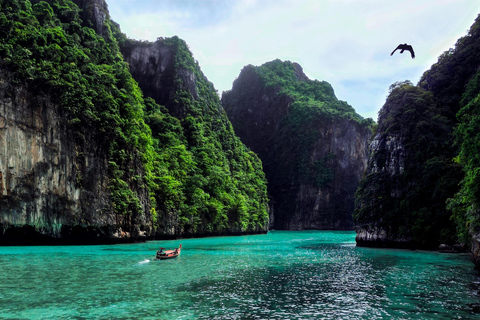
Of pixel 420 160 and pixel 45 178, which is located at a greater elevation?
pixel 420 160

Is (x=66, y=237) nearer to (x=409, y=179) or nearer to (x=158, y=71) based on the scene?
(x=409, y=179)

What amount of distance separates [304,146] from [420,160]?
313 feet

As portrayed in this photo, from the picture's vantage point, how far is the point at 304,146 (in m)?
137

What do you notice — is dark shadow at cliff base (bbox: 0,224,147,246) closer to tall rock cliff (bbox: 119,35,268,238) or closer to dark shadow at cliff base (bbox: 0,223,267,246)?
dark shadow at cliff base (bbox: 0,223,267,246)

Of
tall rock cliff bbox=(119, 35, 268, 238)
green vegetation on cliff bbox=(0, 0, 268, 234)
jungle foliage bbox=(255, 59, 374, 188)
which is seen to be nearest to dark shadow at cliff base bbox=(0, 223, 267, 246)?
green vegetation on cliff bbox=(0, 0, 268, 234)

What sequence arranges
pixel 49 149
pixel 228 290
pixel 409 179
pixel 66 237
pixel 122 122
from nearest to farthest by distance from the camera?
pixel 228 290
pixel 49 149
pixel 66 237
pixel 409 179
pixel 122 122

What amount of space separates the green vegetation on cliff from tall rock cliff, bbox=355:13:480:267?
1045 inches

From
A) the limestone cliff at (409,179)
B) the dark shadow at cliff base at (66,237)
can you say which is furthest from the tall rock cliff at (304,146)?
the dark shadow at cliff base at (66,237)

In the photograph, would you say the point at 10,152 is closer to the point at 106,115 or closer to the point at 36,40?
the point at 106,115

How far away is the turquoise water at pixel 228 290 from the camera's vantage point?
13094mm

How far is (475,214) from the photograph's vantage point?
21.4 m

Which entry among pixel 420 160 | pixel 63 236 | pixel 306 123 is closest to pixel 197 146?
pixel 63 236

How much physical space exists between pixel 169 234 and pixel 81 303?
130ft

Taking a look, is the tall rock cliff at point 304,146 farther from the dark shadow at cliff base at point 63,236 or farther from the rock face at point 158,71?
the dark shadow at cliff base at point 63,236
